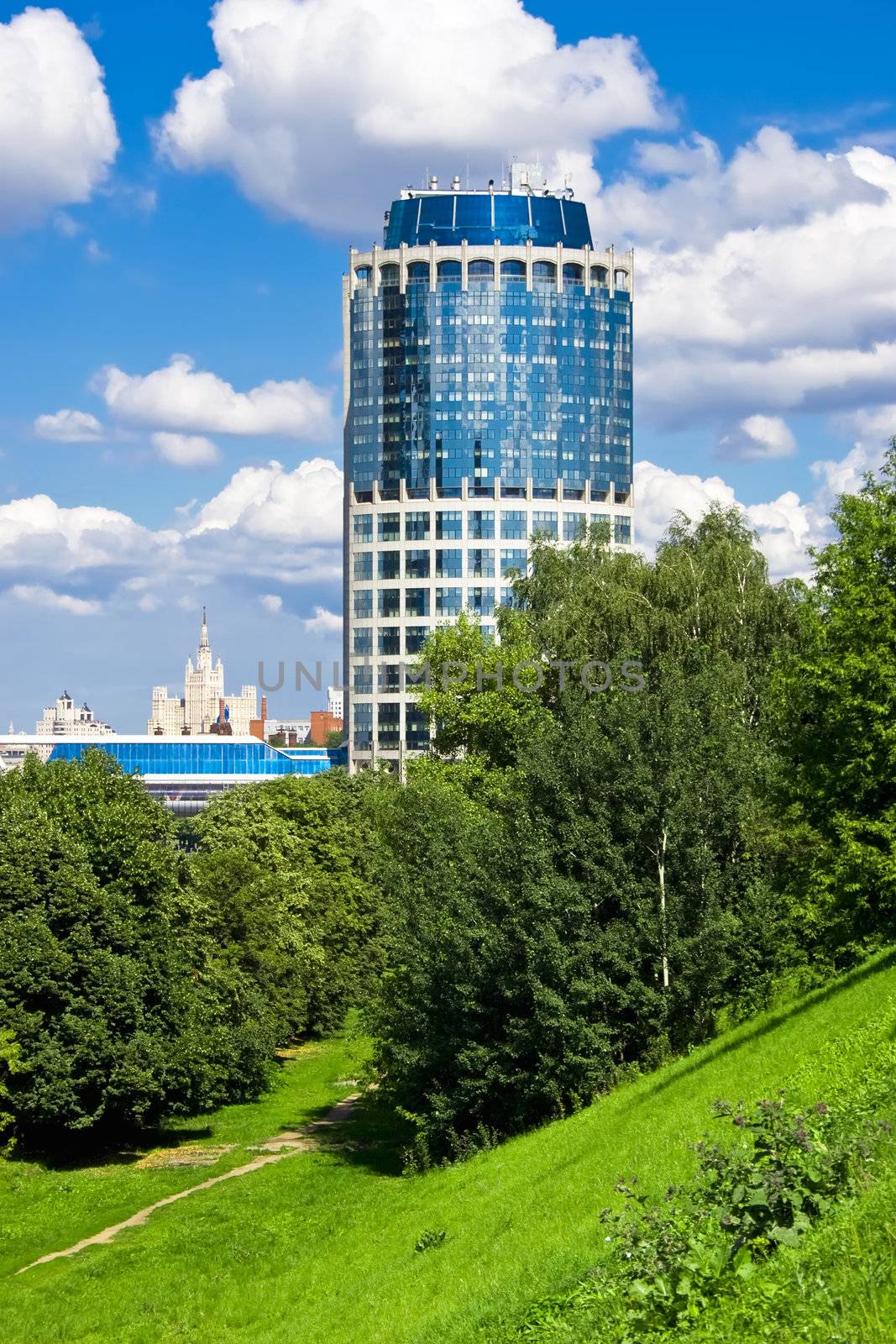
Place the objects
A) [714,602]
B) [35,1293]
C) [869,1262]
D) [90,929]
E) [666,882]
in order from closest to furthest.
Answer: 1. [869,1262]
2. [35,1293]
3. [666,882]
4. [90,929]
5. [714,602]

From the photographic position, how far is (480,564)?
7810 inches

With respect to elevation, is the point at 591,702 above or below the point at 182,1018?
above

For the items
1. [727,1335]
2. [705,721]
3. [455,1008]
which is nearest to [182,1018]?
[455,1008]

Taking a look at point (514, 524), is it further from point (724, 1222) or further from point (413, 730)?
point (724, 1222)

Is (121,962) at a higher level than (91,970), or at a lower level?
higher

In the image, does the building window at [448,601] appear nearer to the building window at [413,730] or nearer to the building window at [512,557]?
the building window at [512,557]

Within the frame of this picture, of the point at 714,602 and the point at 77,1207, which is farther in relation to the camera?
the point at 714,602

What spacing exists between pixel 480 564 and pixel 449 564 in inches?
176

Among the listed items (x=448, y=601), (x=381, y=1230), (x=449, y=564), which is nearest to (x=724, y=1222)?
(x=381, y=1230)

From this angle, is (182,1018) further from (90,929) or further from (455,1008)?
(455,1008)

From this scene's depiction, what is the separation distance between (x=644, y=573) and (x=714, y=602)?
4249 mm

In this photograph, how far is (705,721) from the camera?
4712cm

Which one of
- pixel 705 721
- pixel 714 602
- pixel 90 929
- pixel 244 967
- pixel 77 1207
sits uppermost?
pixel 714 602

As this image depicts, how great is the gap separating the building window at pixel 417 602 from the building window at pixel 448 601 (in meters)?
1.46
